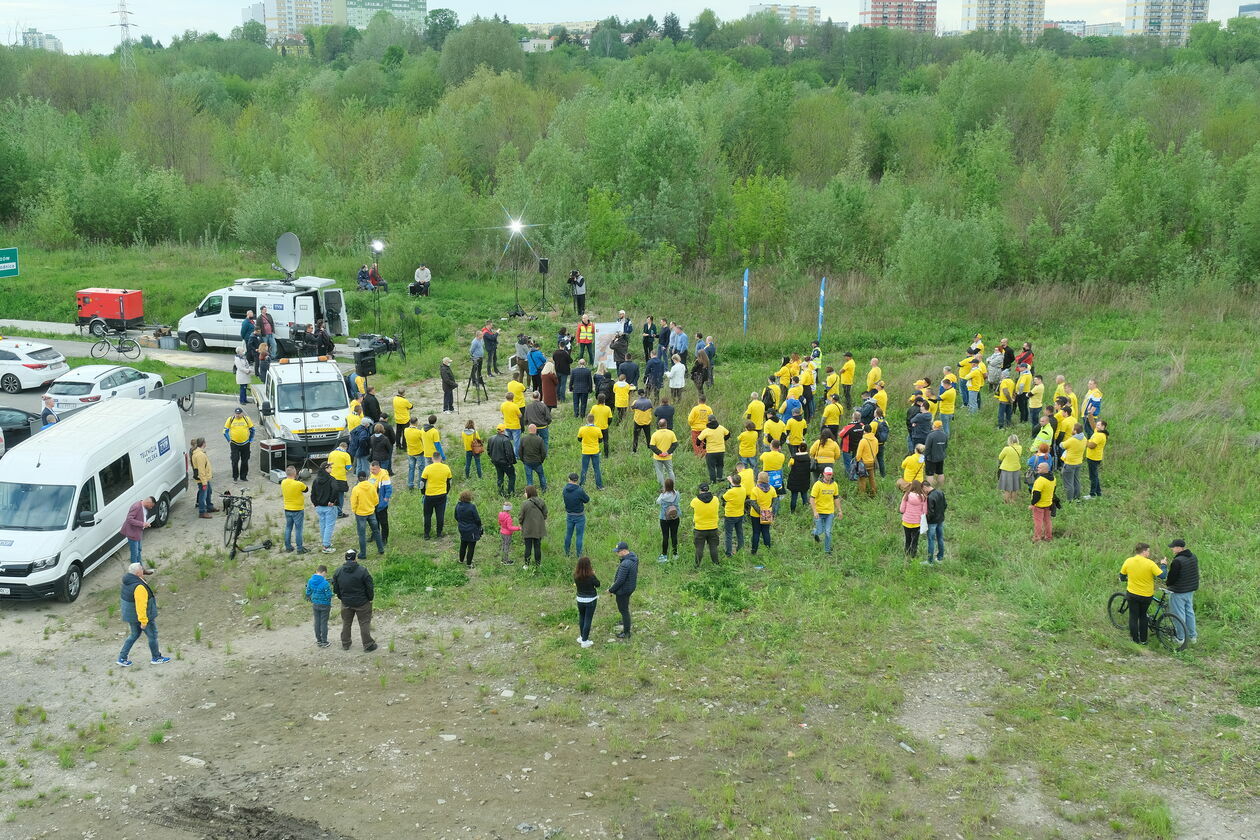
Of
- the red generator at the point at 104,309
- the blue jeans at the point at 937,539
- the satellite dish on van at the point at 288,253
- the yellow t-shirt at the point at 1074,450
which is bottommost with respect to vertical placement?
the blue jeans at the point at 937,539

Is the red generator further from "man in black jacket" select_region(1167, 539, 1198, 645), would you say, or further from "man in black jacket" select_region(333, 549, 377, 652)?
"man in black jacket" select_region(1167, 539, 1198, 645)

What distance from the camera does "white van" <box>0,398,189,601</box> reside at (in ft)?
48.2

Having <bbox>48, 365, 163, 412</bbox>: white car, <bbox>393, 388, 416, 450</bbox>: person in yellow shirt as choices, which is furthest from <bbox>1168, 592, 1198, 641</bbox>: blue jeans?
<bbox>48, 365, 163, 412</bbox>: white car

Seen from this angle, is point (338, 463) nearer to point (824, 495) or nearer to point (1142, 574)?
point (824, 495)

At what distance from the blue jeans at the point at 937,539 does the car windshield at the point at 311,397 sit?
11390mm

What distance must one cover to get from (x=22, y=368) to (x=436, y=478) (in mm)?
15558

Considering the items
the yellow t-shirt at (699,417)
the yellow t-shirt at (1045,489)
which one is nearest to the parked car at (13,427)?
the yellow t-shirt at (699,417)

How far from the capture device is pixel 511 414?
19.8 metres

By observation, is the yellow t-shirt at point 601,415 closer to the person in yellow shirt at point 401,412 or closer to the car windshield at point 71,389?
the person in yellow shirt at point 401,412

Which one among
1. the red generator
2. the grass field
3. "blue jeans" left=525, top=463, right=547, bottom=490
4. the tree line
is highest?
the tree line

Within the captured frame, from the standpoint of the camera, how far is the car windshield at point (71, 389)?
22938 mm

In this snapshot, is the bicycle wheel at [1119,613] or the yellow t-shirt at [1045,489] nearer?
the bicycle wheel at [1119,613]

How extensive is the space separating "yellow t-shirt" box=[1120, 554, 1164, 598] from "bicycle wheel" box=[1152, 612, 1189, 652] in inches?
17.9

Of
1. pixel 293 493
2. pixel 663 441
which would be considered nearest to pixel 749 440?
pixel 663 441
